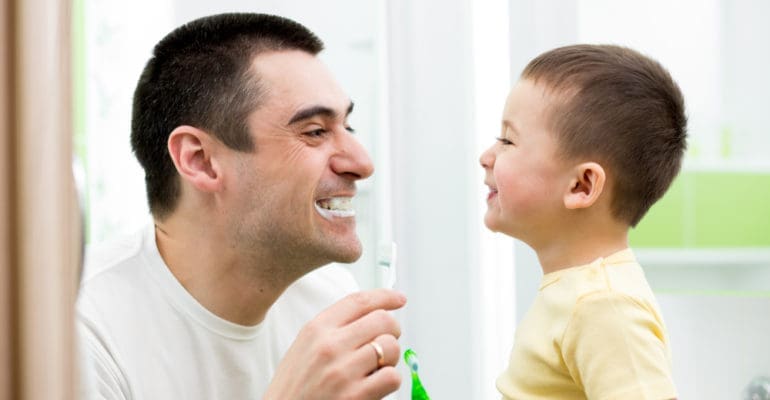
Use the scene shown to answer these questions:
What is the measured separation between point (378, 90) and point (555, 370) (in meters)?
0.80

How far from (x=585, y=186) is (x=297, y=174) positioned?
0.42 meters

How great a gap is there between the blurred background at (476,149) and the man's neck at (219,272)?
17.3 inches

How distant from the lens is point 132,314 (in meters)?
1.15

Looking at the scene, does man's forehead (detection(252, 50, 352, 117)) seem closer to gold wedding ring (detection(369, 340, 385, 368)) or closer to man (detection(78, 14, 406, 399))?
man (detection(78, 14, 406, 399))

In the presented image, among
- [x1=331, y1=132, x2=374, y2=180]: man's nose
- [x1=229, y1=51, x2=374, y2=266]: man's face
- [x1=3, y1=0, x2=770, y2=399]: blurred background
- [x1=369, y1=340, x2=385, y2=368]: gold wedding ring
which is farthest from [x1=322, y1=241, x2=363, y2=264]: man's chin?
[x1=3, y1=0, x2=770, y2=399]: blurred background

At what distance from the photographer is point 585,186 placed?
1.14m

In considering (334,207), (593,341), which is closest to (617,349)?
(593,341)

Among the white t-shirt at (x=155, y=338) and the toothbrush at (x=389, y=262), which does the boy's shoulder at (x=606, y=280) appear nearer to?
the toothbrush at (x=389, y=262)

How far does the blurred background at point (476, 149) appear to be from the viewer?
5.35 feet

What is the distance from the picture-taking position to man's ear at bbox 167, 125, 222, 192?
4.05 ft

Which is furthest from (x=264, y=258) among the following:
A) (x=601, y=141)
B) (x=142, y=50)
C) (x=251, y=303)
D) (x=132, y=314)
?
(x=142, y=50)

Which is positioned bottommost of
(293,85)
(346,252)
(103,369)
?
(103,369)

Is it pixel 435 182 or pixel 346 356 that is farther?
pixel 435 182

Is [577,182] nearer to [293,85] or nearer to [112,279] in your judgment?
[293,85]
